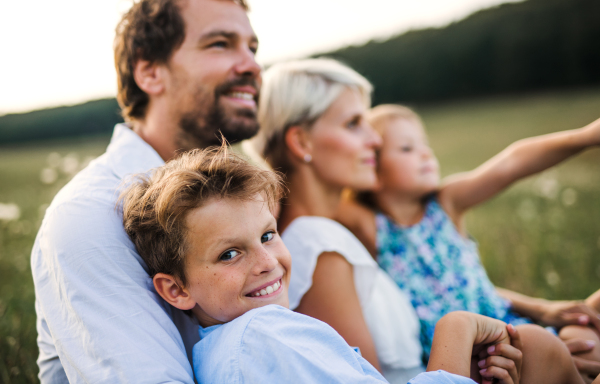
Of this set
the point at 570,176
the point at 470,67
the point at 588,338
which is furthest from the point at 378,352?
the point at 470,67

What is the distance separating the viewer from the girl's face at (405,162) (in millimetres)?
3012

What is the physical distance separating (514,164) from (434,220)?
2.12ft

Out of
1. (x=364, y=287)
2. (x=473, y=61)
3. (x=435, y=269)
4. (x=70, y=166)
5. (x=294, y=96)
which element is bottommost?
(x=473, y=61)

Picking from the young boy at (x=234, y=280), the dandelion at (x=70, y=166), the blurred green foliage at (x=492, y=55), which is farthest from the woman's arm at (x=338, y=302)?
the blurred green foliage at (x=492, y=55)

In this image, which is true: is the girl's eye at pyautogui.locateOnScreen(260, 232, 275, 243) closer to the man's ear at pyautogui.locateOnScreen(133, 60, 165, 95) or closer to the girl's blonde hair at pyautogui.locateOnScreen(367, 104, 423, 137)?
the man's ear at pyautogui.locateOnScreen(133, 60, 165, 95)

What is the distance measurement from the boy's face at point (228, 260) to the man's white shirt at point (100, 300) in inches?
7.7

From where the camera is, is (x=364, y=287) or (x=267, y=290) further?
(x=364, y=287)

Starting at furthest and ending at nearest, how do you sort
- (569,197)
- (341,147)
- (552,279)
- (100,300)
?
(569,197) < (552,279) < (341,147) < (100,300)

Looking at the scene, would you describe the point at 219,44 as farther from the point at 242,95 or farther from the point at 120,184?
the point at 120,184

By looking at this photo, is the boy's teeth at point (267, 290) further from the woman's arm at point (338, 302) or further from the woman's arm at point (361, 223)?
the woman's arm at point (361, 223)

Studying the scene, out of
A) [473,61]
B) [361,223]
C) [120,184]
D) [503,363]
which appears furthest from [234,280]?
[473,61]

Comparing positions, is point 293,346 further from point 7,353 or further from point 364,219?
point 7,353

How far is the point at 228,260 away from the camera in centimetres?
157

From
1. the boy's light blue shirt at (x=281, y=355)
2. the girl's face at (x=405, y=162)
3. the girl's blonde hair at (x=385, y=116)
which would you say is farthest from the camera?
the girl's blonde hair at (x=385, y=116)
